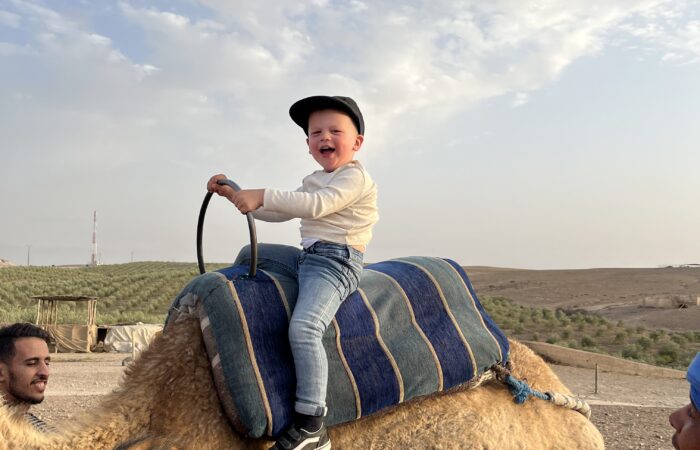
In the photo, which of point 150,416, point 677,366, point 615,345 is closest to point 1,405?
point 150,416

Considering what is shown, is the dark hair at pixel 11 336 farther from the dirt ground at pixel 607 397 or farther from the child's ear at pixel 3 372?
the dirt ground at pixel 607 397

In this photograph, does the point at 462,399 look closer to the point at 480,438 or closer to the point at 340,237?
the point at 480,438

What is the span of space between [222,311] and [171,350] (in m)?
0.30

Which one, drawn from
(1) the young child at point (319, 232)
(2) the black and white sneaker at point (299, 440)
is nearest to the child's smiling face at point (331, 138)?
(1) the young child at point (319, 232)

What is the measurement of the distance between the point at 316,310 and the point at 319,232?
53 cm

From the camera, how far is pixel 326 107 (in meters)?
3.64

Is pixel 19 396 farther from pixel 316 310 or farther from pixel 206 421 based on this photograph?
pixel 316 310

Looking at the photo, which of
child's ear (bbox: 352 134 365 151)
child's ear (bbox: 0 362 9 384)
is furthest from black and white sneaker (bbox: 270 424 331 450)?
child's ear (bbox: 0 362 9 384)

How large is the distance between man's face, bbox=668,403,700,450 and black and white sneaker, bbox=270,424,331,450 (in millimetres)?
1555

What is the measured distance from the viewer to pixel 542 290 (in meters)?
61.1

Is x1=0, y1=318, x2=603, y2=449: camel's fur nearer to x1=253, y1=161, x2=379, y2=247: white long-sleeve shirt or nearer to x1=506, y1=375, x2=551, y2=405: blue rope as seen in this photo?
x1=506, y1=375, x2=551, y2=405: blue rope

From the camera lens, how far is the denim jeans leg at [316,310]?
305cm

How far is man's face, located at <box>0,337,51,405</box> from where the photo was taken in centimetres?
382

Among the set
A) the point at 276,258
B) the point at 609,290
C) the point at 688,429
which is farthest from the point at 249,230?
the point at 609,290
